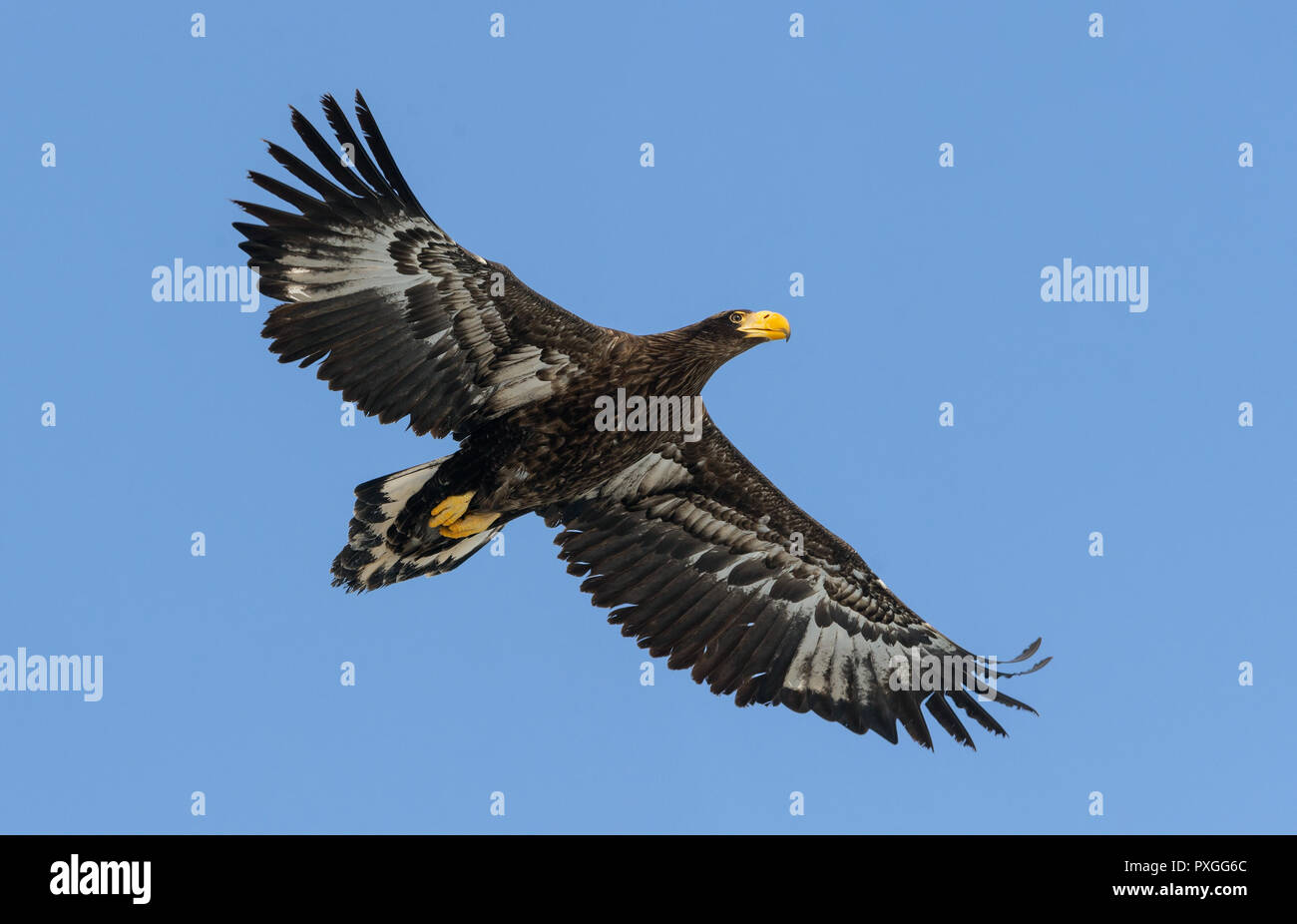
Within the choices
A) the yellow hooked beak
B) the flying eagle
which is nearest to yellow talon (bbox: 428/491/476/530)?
the flying eagle

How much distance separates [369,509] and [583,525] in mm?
2501

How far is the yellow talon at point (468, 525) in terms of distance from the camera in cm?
1423

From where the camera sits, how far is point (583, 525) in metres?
15.7

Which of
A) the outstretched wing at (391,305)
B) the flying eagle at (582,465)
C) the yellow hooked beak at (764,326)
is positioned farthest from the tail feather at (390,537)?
the yellow hooked beak at (764,326)

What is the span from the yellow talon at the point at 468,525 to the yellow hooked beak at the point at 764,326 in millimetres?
2863

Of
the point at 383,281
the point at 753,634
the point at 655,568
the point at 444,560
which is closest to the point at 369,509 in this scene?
the point at 444,560

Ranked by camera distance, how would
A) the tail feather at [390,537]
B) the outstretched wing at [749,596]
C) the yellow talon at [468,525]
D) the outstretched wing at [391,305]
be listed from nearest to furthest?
the outstretched wing at [391,305] → the tail feather at [390,537] → the yellow talon at [468,525] → the outstretched wing at [749,596]

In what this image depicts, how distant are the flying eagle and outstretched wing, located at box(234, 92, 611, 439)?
17mm

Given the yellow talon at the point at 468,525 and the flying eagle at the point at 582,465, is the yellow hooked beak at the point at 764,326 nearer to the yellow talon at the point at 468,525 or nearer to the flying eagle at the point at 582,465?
the flying eagle at the point at 582,465

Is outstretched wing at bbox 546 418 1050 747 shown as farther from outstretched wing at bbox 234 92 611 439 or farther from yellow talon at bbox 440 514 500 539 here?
outstretched wing at bbox 234 92 611 439

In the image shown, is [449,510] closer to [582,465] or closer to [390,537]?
[390,537]

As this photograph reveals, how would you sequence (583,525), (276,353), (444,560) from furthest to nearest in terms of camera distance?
(583,525), (444,560), (276,353)

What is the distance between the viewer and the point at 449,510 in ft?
46.1
